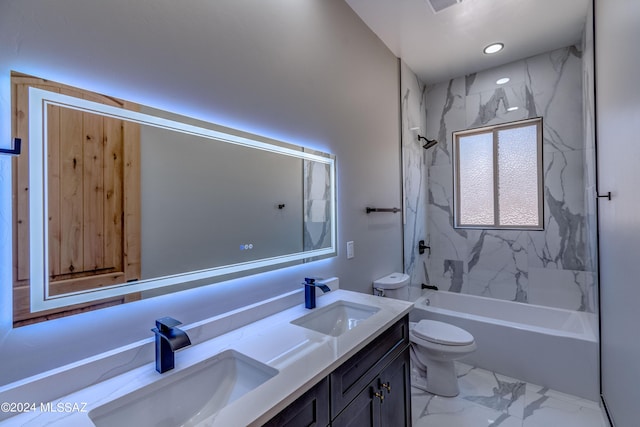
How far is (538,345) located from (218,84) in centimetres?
289

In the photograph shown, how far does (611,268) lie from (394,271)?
1.42 meters

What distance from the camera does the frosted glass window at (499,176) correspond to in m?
2.87

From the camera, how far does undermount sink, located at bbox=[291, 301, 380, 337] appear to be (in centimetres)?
150

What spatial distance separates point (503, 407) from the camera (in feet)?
6.56

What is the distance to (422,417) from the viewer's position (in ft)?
6.28

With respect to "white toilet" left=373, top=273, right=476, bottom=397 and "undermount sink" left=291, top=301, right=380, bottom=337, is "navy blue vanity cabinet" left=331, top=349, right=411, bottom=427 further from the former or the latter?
"white toilet" left=373, top=273, right=476, bottom=397

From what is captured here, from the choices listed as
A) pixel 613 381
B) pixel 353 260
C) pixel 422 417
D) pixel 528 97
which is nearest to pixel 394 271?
pixel 353 260

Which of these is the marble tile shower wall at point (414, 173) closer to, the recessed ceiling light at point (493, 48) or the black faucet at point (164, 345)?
the recessed ceiling light at point (493, 48)

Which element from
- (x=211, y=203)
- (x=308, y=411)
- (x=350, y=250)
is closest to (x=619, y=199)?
(x=350, y=250)

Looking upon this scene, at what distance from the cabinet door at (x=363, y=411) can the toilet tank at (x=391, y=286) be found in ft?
3.44

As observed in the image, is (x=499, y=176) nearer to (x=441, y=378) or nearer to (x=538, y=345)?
(x=538, y=345)

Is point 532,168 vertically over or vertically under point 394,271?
over

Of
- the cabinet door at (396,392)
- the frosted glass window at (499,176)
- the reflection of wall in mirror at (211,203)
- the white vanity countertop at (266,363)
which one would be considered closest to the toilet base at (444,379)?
the cabinet door at (396,392)

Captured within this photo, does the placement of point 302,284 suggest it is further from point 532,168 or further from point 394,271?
point 532,168
